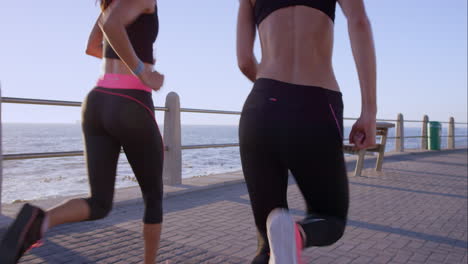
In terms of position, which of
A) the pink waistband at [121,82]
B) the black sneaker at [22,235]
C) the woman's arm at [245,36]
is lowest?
the black sneaker at [22,235]

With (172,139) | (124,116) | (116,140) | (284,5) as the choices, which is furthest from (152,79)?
(172,139)

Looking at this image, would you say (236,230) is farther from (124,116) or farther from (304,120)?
(304,120)


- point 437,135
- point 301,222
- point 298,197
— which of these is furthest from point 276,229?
point 437,135

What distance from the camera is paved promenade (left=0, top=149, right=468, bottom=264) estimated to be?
3.14m

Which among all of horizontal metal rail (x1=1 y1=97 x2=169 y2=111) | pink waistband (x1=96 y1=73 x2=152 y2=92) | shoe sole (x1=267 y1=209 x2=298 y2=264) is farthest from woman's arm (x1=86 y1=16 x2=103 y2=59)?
horizontal metal rail (x1=1 y1=97 x2=169 y2=111)

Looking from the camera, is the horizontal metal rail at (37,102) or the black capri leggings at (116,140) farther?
the horizontal metal rail at (37,102)

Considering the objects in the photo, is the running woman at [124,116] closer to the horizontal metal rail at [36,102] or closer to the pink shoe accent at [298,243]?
the pink shoe accent at [298,243]

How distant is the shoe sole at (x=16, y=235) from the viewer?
162 cm

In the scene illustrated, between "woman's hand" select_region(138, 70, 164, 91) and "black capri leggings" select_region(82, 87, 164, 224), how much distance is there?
2.4 inches

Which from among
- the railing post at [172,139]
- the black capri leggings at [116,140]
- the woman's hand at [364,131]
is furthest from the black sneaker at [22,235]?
the railing post at [172,139]

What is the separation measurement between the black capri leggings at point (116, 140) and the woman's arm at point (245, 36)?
650 millimetres

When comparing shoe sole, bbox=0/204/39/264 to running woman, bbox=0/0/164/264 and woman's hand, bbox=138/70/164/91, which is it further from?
woman's hand, bbox=138/70/164/91

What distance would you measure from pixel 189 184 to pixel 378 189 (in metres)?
3.14

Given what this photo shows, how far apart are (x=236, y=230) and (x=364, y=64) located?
2.83 meters
